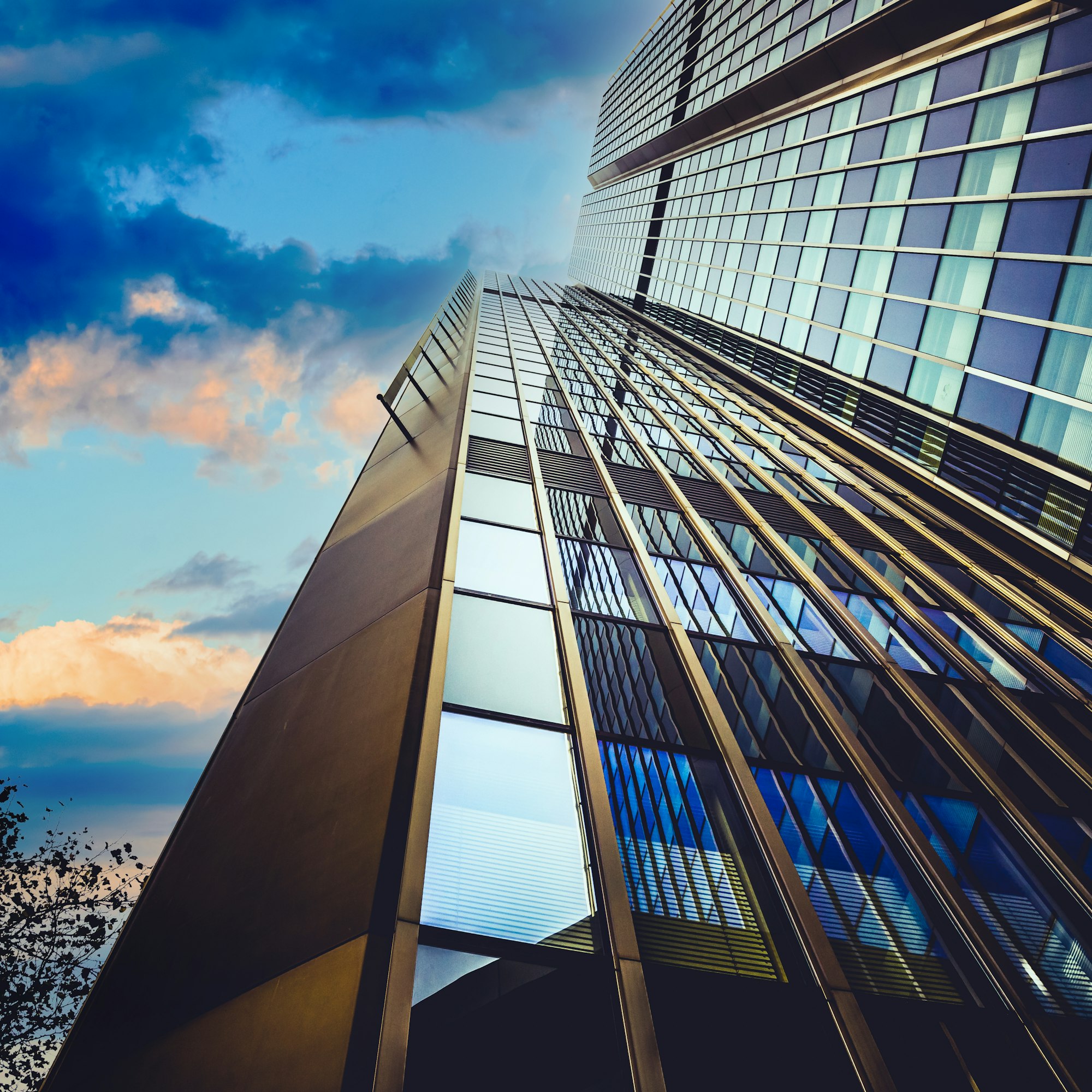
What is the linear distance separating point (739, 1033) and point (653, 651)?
15.0 ft

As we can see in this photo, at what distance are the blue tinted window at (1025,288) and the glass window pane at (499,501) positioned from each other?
10527 mm

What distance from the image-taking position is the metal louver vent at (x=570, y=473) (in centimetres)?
1404

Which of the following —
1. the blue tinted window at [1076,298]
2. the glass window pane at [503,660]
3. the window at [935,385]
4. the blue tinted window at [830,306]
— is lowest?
the glass window pane at [503,660]

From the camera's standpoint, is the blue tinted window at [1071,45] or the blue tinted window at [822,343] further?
the blue tinted window at [822,343]

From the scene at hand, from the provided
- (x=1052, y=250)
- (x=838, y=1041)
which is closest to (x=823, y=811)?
(x=838, y=1041)

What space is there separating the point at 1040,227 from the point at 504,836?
15.5 metres

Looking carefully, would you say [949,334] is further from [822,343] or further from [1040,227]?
[822,343]

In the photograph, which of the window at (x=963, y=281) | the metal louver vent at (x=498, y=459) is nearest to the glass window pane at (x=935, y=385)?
the window at (x=963, y=281)

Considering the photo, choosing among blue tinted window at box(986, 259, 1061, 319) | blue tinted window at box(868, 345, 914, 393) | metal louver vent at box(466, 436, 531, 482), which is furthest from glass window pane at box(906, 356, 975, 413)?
metal louver vent at box(466, 436, 531, 482)

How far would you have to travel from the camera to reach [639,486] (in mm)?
14875

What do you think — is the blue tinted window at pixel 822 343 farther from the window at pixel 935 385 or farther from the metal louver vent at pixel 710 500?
the metal louver vent at pixel 710 500

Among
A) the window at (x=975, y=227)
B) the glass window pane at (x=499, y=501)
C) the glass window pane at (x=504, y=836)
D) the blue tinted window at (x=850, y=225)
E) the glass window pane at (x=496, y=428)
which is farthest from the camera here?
the blue tinted window at (x=850, y=225)

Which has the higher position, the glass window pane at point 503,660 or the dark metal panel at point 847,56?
the dark metal panel at point 847,56

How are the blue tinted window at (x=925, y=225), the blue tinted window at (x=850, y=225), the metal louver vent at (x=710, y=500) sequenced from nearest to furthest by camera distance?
1. the metal louver vent at (x=710, y=500)
2. the blue tinted window at (x=925, y=225)
3. the blue tinted window at (x=850, y=225)
